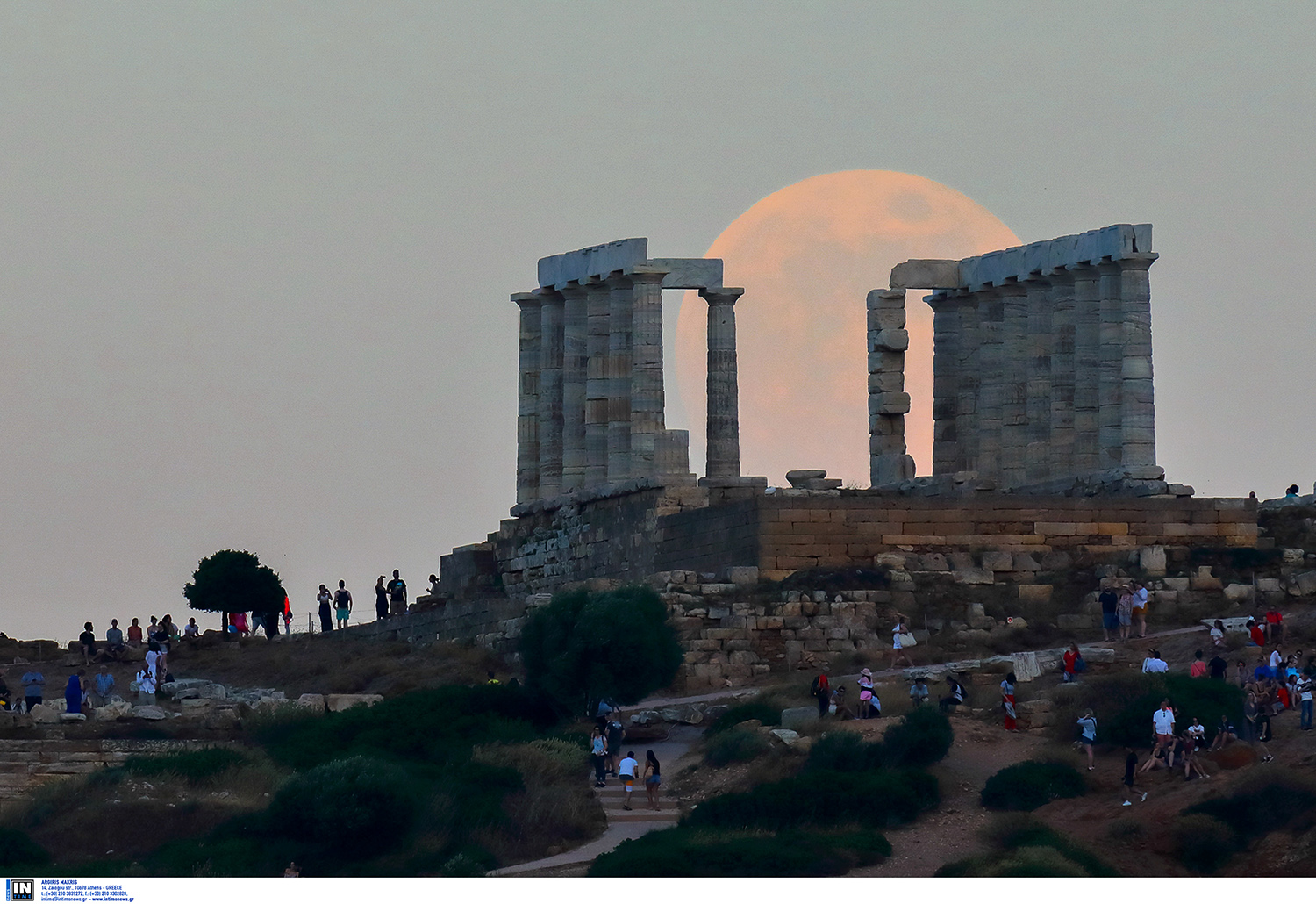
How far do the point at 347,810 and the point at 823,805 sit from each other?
21.8 feet

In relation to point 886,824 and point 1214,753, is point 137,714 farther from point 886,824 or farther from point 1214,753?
point 1214,753

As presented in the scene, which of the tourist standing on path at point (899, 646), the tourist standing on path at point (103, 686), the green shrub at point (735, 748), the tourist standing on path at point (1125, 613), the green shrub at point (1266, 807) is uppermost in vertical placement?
the tourist standing on path at point (1125, 613)

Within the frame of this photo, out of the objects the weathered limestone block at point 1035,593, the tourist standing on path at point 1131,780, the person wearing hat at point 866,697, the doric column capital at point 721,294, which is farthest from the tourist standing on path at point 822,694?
the doric column capital at point 721,294

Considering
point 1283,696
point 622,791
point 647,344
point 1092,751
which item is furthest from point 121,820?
point 647,344

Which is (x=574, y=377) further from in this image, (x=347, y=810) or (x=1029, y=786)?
(x=1029, y=786)

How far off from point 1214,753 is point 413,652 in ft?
69.8

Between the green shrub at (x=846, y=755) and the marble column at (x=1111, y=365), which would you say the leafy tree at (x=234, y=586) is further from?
the green shrub at (x=846, y=755)

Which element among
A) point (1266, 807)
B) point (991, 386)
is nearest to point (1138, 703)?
point (1266, 807)

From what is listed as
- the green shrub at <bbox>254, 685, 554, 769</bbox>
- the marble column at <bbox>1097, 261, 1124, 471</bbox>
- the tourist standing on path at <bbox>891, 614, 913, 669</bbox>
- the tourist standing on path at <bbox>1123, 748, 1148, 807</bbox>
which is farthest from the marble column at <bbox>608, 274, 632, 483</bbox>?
the tourist standing on path at <bbox>1123, 748, 1148, 807</bbox>

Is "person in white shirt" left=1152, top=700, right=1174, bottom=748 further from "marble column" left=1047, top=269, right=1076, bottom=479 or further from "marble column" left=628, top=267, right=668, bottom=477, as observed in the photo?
"marble column" left=628, top=267, right=668, bottom=477

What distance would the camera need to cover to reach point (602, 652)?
5419cm

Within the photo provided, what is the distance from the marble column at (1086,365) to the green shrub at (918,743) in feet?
61.1

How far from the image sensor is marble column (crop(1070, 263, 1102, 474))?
67688mm

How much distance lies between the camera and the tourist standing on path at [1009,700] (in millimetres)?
51094
